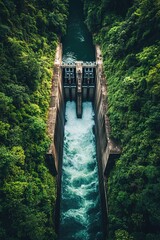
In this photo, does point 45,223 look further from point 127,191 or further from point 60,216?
point 127,191

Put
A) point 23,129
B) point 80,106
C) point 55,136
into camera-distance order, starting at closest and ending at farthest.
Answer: point 23,129 → point 55,136 → point 80,106

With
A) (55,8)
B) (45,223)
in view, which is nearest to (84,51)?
(55,8)

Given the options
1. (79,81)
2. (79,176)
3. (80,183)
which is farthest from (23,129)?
(79,81)

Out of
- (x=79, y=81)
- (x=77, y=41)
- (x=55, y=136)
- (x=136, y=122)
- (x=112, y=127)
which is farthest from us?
(x=77, y=41)

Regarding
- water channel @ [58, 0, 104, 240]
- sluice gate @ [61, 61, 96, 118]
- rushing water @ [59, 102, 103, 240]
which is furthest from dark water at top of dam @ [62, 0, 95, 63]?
rushing water @ [59, 102, 103, 240]

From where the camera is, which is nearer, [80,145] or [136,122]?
[136,122]

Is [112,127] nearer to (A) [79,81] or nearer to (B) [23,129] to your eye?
(B) [23,129]

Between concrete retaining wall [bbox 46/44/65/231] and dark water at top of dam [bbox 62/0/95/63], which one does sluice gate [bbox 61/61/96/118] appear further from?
dark water at top of dam [bbox 62/0/95/63]
